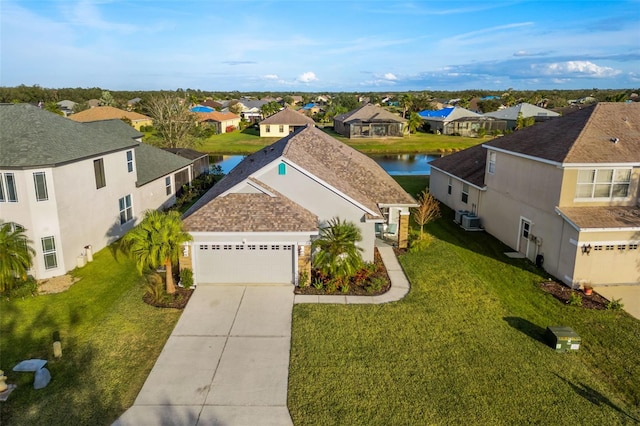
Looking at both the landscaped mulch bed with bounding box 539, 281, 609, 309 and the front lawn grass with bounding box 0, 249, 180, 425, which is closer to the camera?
the front lawn grass with bounding box 0, 249, 180, 425

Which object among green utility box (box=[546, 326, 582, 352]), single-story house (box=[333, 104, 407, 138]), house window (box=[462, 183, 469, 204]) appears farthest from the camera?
single-story house (box=[333, 104, 407, 138])

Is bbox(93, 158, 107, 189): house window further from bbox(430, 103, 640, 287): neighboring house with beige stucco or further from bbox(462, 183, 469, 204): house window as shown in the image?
bbox(462, 183, 469, 204): house window

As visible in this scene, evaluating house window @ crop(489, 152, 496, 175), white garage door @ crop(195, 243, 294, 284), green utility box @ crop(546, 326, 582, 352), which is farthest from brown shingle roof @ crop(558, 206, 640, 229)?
white garage door @ crop(195, 243, 294, 284)

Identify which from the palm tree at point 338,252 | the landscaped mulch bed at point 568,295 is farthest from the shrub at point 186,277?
the landscaped mulch bed at point 568,295

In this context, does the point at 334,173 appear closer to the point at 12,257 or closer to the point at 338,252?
the point at 338,252

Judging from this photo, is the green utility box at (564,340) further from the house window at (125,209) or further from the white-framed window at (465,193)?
the house window at (125,209)

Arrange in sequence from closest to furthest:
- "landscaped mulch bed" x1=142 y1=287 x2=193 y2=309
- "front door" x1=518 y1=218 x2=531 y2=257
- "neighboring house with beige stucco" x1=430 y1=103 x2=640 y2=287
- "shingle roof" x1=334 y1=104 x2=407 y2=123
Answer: "landscaped mulch bed" x1=142 y1=287 x2=193 y2=309, "neighboring house with beige stucco" x1=430 y1=103 x2=640 y2=287, "front door" x1=518 y1=218 x2=531 y2=257, "shingle roof" x1=334 y1=104 x2=407 y2=123
